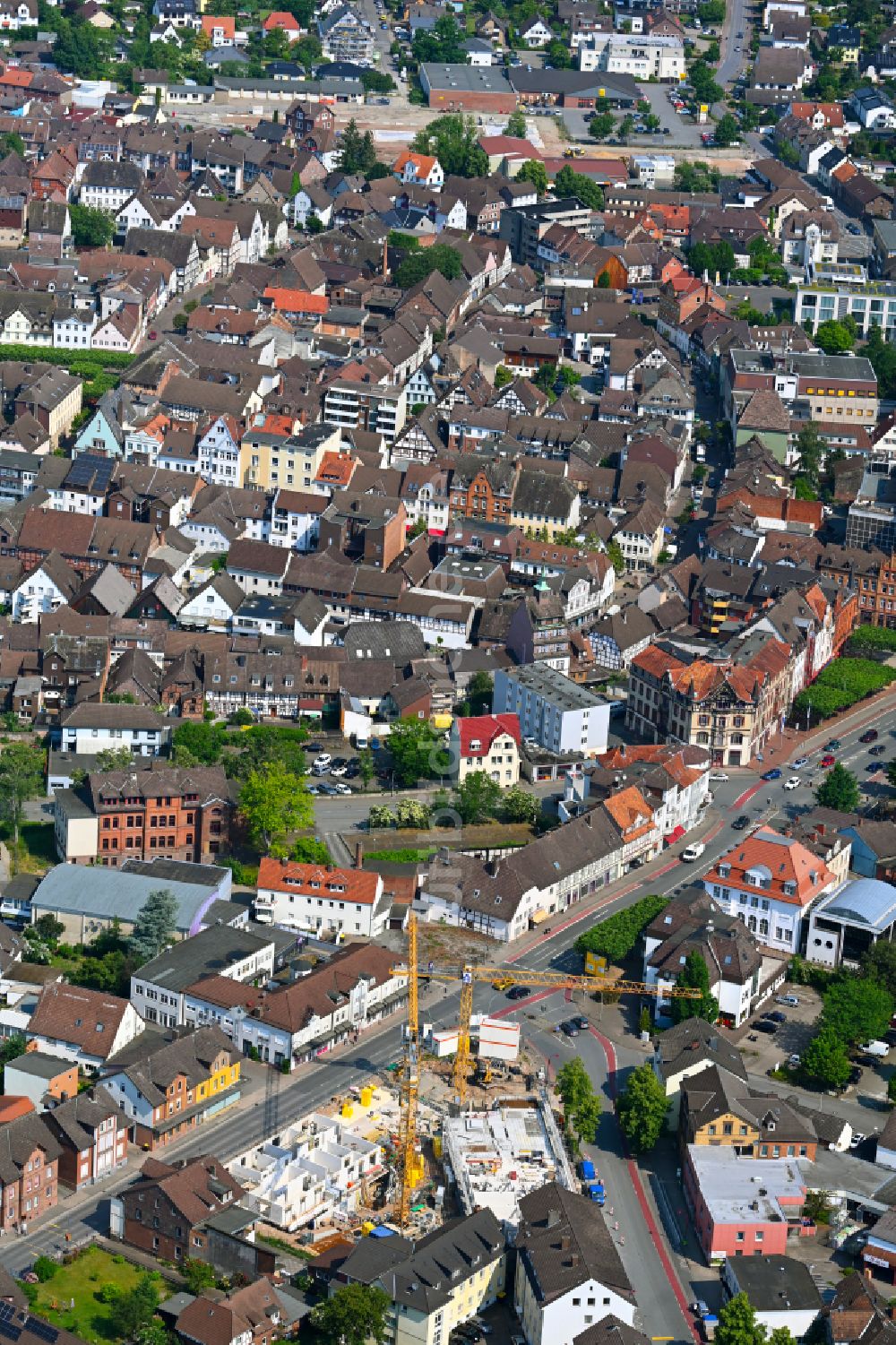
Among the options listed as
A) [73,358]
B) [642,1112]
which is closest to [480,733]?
[642,1112]

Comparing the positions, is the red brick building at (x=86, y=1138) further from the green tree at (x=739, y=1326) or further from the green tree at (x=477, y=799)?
the green tree at (x=477, y=799)

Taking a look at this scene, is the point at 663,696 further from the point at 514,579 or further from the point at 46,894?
the point at 46,894

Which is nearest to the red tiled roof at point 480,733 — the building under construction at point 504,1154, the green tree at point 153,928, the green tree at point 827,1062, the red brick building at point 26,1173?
the green tree at point 153,928

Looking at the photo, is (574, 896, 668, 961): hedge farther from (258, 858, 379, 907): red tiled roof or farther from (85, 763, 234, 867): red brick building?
(85, 763, 234, 867): red brick building

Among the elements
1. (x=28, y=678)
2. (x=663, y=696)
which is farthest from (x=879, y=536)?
(x=28, y=678)

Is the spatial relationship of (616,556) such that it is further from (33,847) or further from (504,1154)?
(504,1154)

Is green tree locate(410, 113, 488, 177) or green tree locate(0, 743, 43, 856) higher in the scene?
green tree locate(410, 113, 488, 177)

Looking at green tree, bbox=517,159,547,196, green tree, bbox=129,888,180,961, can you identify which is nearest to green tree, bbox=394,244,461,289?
green tree, bbox=517,159,547,196
